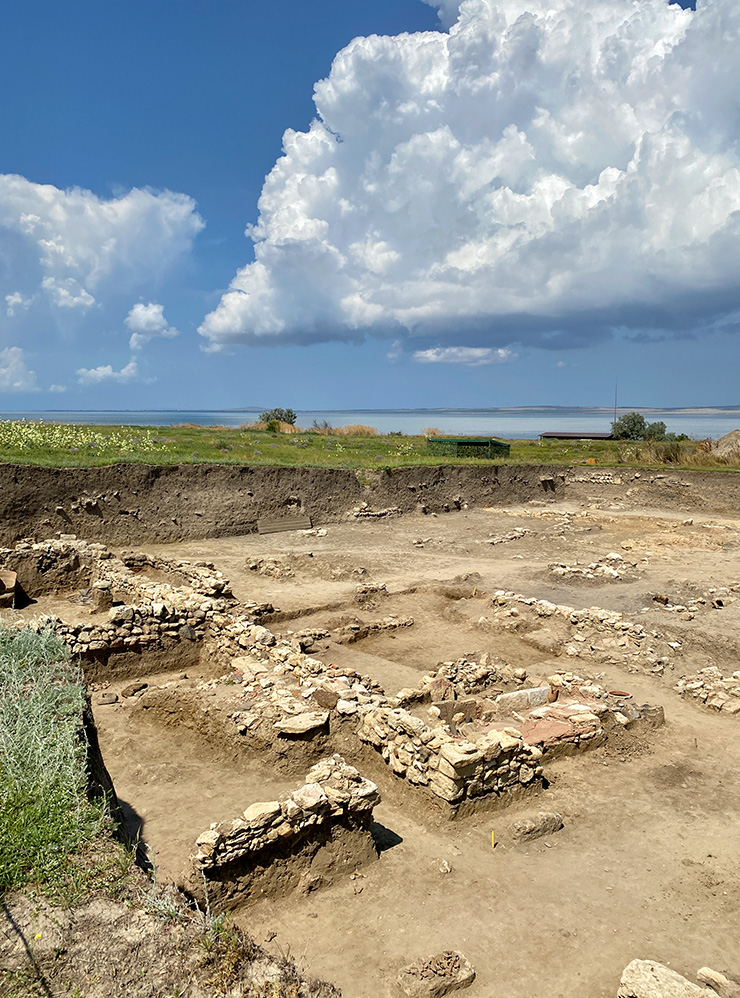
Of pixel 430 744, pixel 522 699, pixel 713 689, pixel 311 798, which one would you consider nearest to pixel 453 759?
pixel 430 744

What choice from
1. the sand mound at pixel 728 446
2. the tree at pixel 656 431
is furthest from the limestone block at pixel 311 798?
the tree at pixel 656 431

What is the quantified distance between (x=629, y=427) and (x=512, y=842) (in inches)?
2165

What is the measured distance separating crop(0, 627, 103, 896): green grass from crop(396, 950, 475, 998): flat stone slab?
2.42 metres

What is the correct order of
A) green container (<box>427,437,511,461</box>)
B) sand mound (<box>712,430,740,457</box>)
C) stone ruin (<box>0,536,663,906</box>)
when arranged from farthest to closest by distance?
1. green container (<box>427,437,511,461</box>)
2. sand mound (<box>712,430,740,457</box>)
3. stone ruin (<box>0,536,663,906</box>)

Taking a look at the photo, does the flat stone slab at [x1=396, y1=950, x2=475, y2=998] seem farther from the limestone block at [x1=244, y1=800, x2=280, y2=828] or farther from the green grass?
the green grass

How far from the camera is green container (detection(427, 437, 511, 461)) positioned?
3203cm

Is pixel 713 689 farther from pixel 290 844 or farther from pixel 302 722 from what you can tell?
pixel 290 844

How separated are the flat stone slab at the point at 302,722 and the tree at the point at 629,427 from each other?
51.1 m

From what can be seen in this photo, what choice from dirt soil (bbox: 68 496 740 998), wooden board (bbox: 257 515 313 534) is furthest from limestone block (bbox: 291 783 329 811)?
wooden board (bbox: 257 515 313 534)

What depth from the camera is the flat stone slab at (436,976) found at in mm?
4012

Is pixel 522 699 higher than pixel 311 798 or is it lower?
lower

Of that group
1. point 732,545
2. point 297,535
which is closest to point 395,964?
point 297,535

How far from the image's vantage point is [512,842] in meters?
5.86

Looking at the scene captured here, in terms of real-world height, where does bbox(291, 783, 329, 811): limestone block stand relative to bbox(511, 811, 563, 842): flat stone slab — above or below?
above
